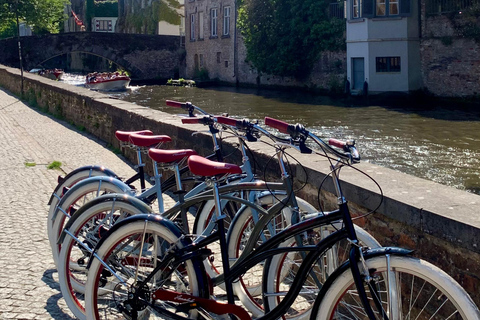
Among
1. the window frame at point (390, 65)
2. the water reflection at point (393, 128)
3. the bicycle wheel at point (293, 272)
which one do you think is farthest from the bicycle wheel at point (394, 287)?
the window frame at point (390, 65)

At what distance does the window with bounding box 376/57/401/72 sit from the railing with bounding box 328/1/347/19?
369 centimetres

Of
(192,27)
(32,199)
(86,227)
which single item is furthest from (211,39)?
(86,227)

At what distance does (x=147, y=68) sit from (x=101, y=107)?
3811 cm

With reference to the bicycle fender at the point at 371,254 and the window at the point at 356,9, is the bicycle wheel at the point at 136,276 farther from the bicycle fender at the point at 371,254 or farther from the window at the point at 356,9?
the window at the point at 356,9

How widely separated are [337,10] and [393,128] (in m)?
14.3

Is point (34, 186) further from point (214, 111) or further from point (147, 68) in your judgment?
point (147, 68)

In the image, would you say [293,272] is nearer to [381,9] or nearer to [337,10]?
[381,9]

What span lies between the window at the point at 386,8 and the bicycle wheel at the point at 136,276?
2700cm

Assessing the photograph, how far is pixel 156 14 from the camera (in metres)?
52.4

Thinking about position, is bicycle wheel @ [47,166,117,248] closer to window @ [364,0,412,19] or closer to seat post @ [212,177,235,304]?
seat post @ [212,177,235,304]

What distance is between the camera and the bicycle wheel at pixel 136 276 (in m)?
3.17

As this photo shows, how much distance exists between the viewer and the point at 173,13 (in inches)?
2103

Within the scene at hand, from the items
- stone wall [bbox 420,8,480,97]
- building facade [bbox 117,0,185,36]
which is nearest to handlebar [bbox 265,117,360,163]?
stone wall [bbox 420,8,480,97]

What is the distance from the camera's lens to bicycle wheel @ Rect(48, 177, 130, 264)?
402cm
